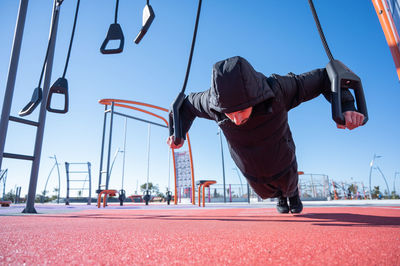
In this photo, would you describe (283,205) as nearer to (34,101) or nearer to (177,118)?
(177,118)

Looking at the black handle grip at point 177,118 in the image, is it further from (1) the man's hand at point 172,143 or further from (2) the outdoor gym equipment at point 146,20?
(2) the outdoor gym equipment at point 146,20

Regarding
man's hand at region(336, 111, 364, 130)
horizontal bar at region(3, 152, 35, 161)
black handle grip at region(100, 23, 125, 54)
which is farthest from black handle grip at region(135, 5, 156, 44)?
horizontal bar at region(3, 152, 35, 161)

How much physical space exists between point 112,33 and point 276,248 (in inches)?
62.8

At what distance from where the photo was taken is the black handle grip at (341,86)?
46.1 inches

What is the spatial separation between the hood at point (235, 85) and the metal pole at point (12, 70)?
2840 millimetres

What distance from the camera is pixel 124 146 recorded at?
9484 millimetres

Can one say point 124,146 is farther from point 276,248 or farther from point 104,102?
point 276,248

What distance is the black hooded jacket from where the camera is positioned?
118 cm

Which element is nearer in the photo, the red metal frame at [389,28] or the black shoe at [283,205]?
the red metal frame at [389,28]

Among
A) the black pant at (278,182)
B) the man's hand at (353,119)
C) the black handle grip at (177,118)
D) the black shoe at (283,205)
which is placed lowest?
the black shoe at (283,205)

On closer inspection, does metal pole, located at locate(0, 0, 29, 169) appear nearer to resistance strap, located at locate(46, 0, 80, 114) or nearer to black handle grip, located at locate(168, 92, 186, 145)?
resistance strap, located at locate(46, 0, 80, 114)

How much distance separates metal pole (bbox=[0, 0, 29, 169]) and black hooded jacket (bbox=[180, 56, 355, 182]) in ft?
7.95

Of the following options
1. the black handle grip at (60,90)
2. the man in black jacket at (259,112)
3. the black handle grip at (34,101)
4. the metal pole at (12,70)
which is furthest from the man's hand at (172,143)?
the metal pole at (12,70)

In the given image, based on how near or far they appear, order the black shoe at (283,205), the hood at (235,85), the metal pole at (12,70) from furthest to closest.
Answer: the metal pole at (12,70), the black shoe at (283,205), the hood at (235,85)
